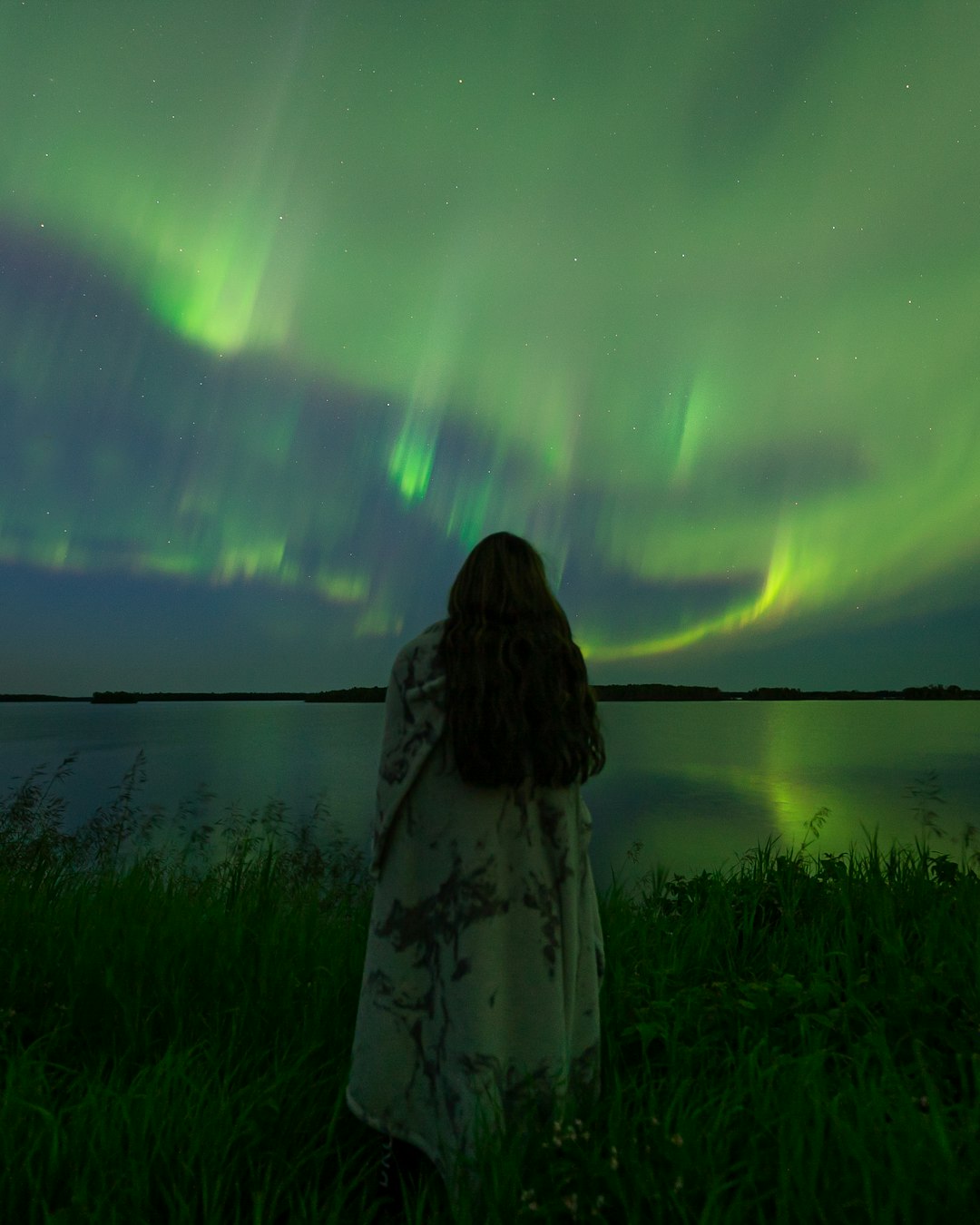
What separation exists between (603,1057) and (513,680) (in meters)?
1.73

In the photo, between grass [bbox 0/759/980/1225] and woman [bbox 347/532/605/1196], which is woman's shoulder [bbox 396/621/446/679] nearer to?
woman [bbox 347/532/605/1196]

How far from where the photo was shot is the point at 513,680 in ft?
8.20

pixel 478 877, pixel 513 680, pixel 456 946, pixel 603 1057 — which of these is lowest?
pixel 603 1057

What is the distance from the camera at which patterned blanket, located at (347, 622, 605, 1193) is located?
247 centimetres

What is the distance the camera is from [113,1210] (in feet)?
6.75

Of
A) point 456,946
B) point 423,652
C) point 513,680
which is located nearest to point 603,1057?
point 456,946

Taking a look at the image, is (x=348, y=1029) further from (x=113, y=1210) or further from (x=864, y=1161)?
(x=864, y=1161)

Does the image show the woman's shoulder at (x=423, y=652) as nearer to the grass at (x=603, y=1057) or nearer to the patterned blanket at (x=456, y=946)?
the patterned blanket at (x=456, y=946)

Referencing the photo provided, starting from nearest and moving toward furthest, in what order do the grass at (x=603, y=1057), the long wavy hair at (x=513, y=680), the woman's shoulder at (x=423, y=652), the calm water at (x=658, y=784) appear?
the grass at (x=603, y=1057) < the long wavy hair at (x=513, y=680) < the woman's shoulder at (x=423, y=652) < the calm water at (x=658, y=784)

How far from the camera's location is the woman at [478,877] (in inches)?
97.0

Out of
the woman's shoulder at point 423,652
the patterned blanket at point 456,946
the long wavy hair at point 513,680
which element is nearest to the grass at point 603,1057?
the patterned blanket at point 456,946

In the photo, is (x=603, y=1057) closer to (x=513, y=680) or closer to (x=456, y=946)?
(x=456, y=946)

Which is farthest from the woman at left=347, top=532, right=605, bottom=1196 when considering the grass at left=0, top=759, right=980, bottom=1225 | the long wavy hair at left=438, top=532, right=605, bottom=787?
the grass at left=0, top=759, right=980, bottom=1225

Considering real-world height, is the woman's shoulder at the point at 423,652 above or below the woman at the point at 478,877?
above
